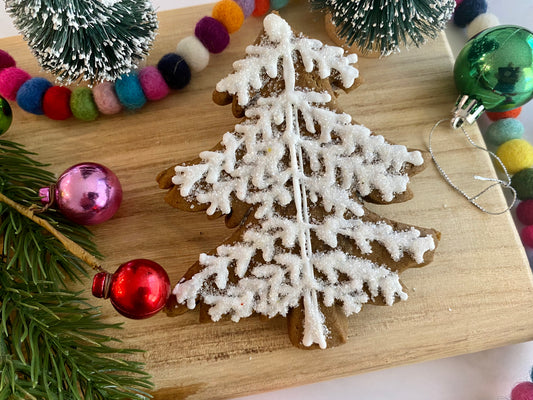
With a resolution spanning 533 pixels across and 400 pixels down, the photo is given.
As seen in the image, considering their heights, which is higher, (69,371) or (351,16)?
(351,16)

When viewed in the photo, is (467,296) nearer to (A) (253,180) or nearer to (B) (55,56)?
(A) (253,180)

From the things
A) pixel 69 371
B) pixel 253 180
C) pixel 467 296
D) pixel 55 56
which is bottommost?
pixel 467 296

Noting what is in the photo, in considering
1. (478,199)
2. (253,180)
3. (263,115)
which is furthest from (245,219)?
(478,199)

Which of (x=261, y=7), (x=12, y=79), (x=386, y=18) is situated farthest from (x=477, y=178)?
(x=12, y=79)

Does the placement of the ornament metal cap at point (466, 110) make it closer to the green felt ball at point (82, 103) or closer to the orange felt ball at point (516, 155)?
the orange felt ball at point (516, 155)

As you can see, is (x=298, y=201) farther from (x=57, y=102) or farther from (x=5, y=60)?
(x=5, y=60)

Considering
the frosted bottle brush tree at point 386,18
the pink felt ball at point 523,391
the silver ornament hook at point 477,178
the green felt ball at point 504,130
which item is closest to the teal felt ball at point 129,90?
the frosted bottle brush tree at point 386,18
